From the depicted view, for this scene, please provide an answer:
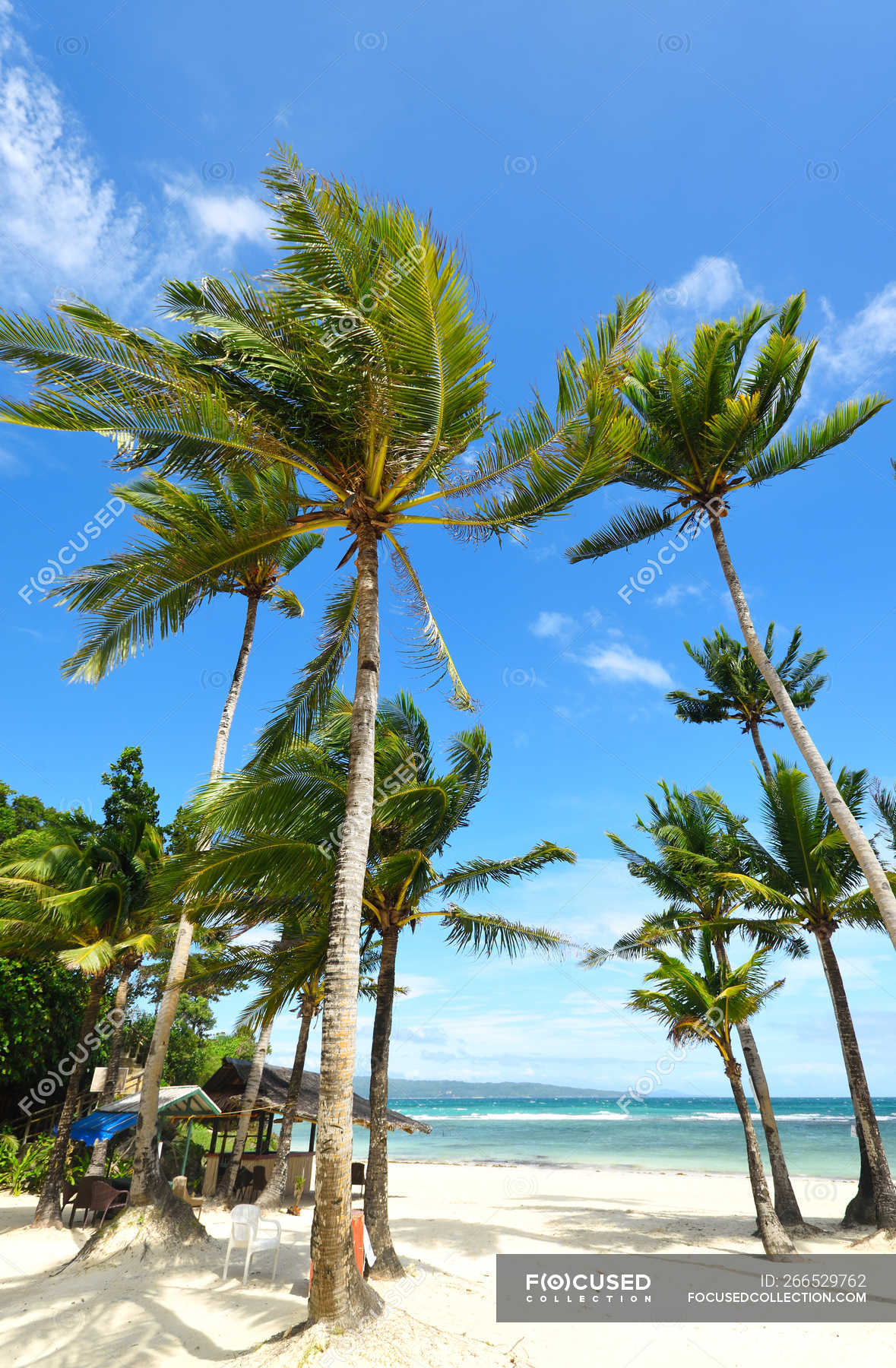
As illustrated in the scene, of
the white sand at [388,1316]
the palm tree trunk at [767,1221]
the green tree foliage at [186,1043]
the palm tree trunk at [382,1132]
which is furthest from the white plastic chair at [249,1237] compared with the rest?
the green tree foliage at [186,1043]

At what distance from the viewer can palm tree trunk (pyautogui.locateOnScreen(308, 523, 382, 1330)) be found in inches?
195

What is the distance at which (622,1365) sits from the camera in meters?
6.38

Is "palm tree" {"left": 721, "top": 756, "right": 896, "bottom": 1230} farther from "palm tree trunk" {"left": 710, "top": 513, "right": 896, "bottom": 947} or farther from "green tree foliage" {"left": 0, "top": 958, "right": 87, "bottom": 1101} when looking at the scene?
"green tree foliage" {"left": 0, "top": 958, "right": 87, "bottom": 1101}

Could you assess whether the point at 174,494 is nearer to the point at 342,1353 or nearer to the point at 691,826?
the point at 342,1353

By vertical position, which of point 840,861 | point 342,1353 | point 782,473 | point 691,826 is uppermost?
point 782,473

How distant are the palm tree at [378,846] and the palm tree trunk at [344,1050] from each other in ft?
3.75

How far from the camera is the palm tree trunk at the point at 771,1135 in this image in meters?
12.3

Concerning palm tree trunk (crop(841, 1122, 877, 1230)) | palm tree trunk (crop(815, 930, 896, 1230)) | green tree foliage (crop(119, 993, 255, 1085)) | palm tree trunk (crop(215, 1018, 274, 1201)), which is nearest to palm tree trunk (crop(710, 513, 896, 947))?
palm tree trunk (crop(815, 930, 896, 1230))

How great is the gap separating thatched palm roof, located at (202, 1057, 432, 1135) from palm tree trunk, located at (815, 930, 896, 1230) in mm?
7628

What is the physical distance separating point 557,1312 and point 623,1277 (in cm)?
192

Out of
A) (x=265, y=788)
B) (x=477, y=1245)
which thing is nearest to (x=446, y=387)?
(x=265, y=788)

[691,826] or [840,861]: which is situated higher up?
[691,826]

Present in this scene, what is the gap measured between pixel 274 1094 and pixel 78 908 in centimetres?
763

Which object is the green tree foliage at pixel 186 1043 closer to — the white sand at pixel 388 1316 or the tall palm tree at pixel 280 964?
the white sand at pixel 388 1316
